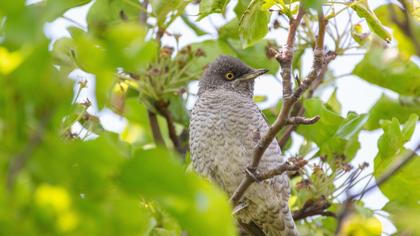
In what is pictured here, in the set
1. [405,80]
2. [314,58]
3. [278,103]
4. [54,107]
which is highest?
[54,107]

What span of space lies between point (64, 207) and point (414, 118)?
9.17ft

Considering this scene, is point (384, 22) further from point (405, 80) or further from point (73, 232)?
point (73, 232)

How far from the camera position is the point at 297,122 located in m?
2.85

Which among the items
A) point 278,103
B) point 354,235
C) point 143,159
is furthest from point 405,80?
point 143,159

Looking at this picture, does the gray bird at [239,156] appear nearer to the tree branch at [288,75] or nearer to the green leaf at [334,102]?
the green leaf at [334,102]

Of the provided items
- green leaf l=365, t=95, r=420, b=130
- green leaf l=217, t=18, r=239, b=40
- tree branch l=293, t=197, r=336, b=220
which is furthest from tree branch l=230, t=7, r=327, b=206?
green leaf l=217, t=18, r=239, b=40

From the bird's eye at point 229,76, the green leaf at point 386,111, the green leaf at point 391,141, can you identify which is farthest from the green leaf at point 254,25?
the bird's eye at point 229,76

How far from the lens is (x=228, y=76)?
563 cm

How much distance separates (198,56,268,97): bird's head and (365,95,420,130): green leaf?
104cm

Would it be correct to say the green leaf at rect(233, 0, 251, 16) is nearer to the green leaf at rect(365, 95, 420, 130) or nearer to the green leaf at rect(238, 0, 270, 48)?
the green leaf at rect(238, 0, 270, 48)

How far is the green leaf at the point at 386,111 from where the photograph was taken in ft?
15.3

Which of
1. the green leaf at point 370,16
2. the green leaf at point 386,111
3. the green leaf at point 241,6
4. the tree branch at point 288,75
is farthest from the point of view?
the green leaf at point 386,111

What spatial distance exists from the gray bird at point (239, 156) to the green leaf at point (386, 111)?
0.61 metres

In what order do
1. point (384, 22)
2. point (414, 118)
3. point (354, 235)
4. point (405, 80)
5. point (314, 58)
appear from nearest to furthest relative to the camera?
point (354, 235)
point (314, 58)
point (384, 22)
point (414, 118)
point (405, 80)
